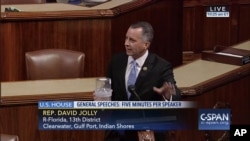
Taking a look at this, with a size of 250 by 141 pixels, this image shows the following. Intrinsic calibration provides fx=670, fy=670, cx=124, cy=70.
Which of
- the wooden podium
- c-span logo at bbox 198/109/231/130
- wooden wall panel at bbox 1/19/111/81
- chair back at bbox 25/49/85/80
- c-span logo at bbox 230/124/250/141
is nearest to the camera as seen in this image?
c-span logo at bbox 230/124/250/141

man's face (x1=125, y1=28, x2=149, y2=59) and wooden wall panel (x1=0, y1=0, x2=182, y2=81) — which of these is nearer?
man's face (x1=125, y1=28, x2=149, y2=59)

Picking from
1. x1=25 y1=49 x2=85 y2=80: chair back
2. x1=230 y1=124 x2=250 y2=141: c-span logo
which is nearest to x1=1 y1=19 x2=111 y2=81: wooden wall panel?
x1=25 y1=49 x2=85 y2=80: chair back

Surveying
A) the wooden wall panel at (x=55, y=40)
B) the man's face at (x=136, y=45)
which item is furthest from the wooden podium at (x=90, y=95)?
the wooden wall panel at (x=55, y=40)

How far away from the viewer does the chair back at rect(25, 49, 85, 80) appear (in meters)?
4.49

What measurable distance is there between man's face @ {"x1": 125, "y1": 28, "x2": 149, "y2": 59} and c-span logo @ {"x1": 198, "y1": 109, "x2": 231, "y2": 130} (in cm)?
72

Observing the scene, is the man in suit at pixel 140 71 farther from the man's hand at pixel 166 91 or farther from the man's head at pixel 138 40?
the man's hand at pixel 166 91

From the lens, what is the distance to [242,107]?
409 cm

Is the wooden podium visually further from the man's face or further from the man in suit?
the man's face

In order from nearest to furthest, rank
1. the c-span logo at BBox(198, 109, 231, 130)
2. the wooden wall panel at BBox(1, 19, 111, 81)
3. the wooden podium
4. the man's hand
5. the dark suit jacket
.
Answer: the c-span logo at BBox(198, 109, 231, 130)
the man's hand
the dark suit jacket
the wooden podium
the wooden wall panel at BBox(1, 19, 111, 81)

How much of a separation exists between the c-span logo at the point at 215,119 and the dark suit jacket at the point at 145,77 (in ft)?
1.38

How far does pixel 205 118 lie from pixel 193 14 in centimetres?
489

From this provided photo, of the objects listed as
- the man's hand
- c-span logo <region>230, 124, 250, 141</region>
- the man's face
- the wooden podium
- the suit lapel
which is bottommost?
the wooden podium

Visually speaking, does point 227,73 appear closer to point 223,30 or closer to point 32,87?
point 32,87

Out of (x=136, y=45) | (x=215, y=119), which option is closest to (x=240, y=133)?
(x=215, y=119)
